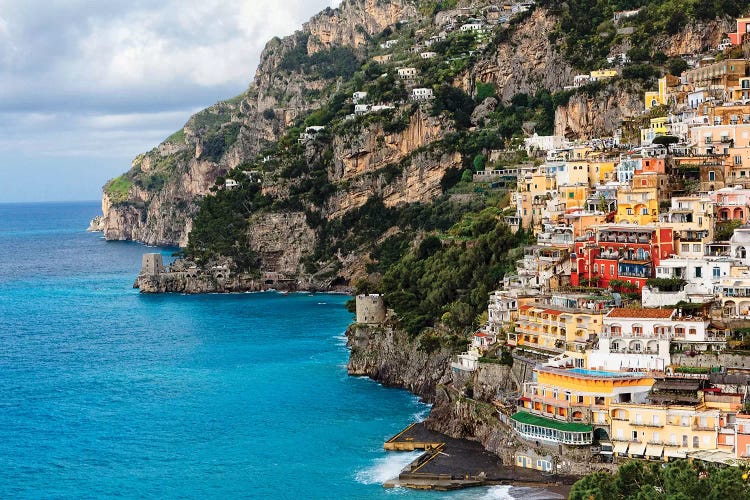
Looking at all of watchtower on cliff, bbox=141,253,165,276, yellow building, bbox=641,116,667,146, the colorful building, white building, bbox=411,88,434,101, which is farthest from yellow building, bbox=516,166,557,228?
watchtower on cliff, bbox=141,253,165,276

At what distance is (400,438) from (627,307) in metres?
12.5

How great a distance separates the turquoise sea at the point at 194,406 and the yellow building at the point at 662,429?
424cm

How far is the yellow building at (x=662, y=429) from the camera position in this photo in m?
41.3

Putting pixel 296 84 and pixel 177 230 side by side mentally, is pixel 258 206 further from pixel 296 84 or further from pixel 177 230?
pixel 177 230

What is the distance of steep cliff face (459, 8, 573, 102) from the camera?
10331 centimetres

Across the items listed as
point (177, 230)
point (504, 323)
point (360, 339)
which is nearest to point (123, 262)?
point (177, 230)

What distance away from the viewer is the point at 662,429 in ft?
139

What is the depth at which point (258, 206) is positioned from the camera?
124 m

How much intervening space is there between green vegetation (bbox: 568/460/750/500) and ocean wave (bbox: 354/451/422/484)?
1321 centimetres

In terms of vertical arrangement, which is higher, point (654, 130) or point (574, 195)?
point (654, 130)

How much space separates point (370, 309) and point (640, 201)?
21171mm

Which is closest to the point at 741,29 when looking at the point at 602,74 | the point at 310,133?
the point at 602,74

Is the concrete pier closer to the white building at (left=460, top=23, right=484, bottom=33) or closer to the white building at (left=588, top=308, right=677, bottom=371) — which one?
the white building at (left=588, top=308, right=677, bottom=371)

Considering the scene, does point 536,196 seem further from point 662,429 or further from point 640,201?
point 662,429
